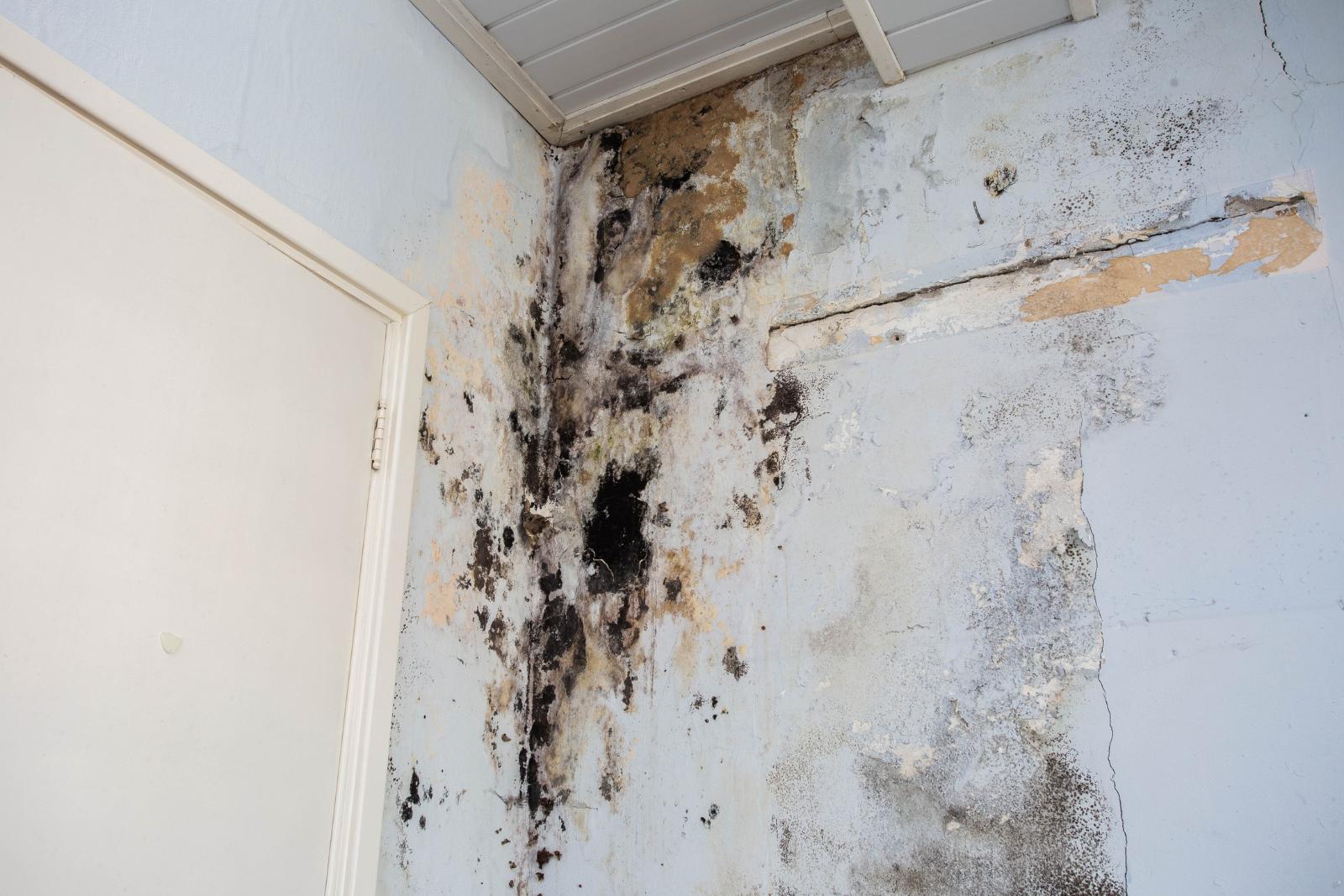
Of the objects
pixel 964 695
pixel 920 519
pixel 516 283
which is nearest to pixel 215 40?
pixel 516 283

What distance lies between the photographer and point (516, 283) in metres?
2.35

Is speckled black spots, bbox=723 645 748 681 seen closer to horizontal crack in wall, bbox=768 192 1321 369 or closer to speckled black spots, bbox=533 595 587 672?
speckled black spots, bbox=533 595 587 672

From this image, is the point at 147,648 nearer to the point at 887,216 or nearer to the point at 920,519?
the point at 920,519

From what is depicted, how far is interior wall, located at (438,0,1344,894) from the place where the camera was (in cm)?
158

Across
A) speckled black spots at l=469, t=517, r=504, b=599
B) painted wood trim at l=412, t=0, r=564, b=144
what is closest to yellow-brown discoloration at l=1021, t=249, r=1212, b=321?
speckled black spots at l=469, t=517, r=504, b=599

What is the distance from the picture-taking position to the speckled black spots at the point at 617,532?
2.14 meters

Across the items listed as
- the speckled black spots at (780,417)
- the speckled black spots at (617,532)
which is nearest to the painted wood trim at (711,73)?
the speckled black spots at (780,417)

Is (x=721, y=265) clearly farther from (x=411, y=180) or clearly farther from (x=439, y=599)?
(x=439, y=599)

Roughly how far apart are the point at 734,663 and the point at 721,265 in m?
0.98

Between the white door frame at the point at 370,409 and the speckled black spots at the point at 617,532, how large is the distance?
51 centimetres

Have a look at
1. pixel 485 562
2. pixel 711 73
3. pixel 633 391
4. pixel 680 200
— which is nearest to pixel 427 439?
pixel 485 562

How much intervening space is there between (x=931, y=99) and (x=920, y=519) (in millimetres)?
1021

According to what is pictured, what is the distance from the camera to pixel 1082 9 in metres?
1.97

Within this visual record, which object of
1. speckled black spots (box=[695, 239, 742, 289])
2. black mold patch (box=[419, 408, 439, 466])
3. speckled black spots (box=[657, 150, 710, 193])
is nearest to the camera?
black mold patch (box=[419, 408, 439, 466])
